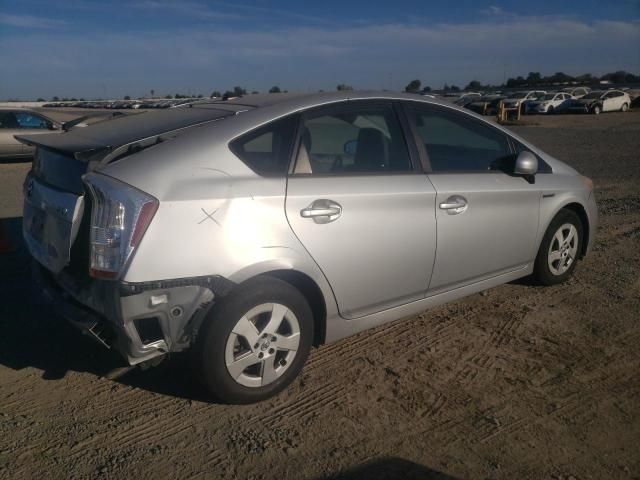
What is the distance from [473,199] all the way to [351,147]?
0.93 m

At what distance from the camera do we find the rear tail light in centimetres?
270

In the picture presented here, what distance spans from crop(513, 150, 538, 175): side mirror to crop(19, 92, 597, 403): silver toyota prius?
0.02m

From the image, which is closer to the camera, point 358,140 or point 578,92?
point 358,140

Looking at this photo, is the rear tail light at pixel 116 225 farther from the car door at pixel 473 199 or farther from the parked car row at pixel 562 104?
the parked car row at pixel 562 104

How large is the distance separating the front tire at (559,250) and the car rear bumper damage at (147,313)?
2904 millimetres

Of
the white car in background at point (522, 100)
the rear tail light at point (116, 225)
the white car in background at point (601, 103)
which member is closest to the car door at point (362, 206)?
the rear tail light at point (116, 225)

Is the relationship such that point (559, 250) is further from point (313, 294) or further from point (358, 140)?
point (313, 294)

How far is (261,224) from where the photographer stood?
296cm

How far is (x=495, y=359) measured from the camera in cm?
368

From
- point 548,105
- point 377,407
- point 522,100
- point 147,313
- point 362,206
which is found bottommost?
point 548,105

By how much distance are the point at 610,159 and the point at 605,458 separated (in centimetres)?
1222

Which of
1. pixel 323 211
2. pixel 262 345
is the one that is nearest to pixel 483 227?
pixel 323 211

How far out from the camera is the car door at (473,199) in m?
3.80

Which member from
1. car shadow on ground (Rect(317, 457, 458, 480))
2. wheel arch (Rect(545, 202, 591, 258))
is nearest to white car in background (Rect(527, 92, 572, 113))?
wheel arch (Rect(545, 202, 591, 258))
